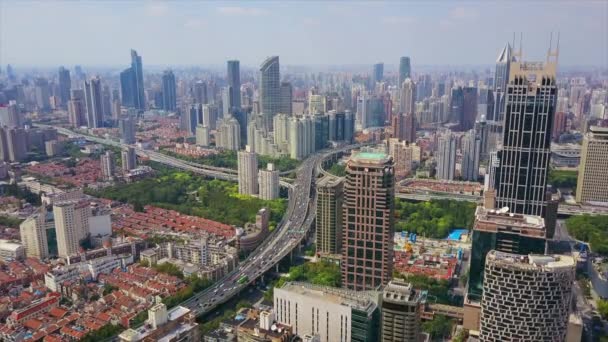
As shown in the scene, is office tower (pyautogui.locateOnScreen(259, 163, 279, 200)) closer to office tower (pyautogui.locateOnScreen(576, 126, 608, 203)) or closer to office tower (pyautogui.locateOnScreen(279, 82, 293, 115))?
office tower (pyautogui.locateOnScreen(576, 126, 608, 203))

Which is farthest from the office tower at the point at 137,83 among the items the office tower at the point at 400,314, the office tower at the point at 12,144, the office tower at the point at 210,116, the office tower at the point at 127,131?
the office tower at the point at 400,314

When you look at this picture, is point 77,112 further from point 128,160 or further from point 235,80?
point 128,160

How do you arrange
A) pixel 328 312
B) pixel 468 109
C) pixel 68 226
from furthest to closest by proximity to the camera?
pixel 468 109
pixel 68 226
pixel 328 312

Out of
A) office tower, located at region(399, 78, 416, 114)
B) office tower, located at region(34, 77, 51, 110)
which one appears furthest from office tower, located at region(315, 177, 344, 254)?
office tower, located at region(34, 77, 51, 110)

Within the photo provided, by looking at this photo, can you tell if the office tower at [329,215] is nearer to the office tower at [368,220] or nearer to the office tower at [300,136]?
the office tower at [368,220]

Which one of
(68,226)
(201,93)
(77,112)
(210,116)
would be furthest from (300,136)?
(77,112)

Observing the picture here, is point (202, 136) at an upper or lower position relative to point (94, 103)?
lower
